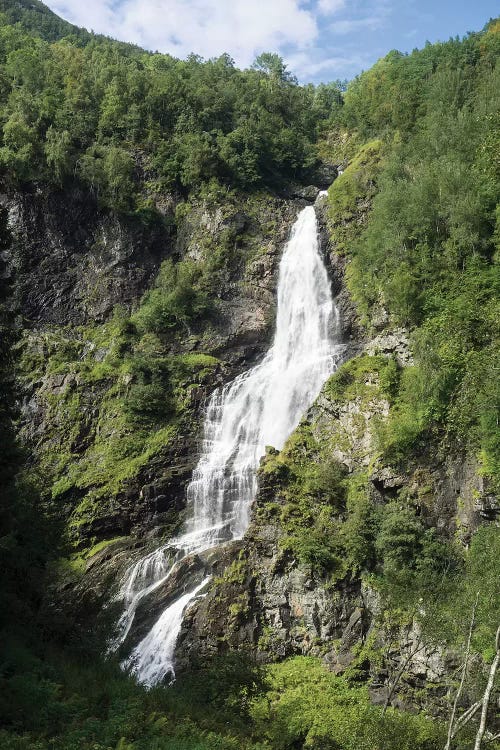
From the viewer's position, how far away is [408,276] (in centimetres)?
2867

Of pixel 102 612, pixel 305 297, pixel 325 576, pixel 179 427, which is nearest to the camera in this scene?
pixel 325 576

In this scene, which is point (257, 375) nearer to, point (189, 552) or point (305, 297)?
point (305, 297)

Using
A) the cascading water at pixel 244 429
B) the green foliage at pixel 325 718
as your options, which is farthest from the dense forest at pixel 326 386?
the cascading water at pixel 244 429

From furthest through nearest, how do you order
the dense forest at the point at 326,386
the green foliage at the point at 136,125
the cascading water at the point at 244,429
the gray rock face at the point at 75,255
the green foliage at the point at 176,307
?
the green foliage at the point at 136,125, the gray rock face at the point at 75,255, the green foliage at the point at 176,307, the cascading water at the point at 244,429, the dense forest at the point at 326,386

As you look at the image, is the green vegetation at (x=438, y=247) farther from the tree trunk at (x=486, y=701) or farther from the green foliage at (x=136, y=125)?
the green foliage at (x=136, y=125)

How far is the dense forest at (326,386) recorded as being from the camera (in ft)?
54.5

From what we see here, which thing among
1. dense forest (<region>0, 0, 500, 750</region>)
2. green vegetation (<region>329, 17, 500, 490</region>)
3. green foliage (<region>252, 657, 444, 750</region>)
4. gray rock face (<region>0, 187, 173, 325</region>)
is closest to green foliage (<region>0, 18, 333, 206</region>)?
dense forest (<region>0, 0, 500, 750</region>)

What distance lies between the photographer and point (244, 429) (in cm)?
3247

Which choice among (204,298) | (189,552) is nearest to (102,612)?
(189,552)

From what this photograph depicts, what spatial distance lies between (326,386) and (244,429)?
6.00 metres

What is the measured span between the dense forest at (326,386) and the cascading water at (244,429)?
193 centimetres

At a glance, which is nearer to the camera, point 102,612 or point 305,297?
point 102,612

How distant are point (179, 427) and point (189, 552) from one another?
8631 millimetres

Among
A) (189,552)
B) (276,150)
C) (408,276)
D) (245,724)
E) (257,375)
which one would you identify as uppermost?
(276,150)
